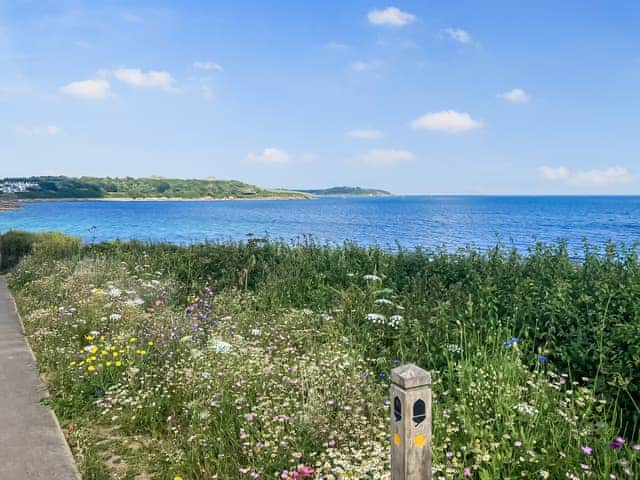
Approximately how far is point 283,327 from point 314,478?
2.46 m

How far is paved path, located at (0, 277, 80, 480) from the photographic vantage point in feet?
10.9

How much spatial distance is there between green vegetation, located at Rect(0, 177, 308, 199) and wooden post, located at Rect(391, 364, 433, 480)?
476 ft

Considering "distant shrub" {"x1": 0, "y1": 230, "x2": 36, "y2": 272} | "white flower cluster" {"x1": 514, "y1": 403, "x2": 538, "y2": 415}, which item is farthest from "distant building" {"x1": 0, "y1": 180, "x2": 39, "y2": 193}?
"white flower cluster" {"x1": 514, "y1": 403, "x2": 538, "y2": 415}

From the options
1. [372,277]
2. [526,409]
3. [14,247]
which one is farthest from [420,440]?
[14,247]

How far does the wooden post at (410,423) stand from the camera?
A: 1875mm

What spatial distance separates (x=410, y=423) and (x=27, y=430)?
369 cm

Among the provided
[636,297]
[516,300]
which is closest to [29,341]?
[516,300]

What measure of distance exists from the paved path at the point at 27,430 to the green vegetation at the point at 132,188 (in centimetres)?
14012

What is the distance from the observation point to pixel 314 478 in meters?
2.83

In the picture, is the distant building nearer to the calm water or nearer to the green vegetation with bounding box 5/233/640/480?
the calm water

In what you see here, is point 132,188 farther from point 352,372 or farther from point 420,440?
point 420,440

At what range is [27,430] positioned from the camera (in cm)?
392

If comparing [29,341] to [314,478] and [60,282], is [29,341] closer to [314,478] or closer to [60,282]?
[60,282]

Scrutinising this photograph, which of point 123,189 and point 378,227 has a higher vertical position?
point 123,189
